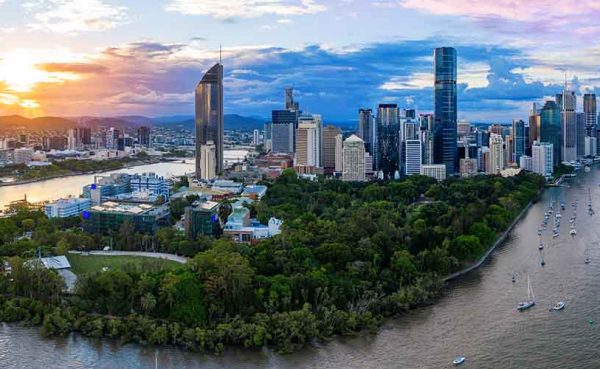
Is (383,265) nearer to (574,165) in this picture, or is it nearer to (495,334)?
(495,334)

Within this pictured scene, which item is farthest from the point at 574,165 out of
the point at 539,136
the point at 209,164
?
the point at 209,164

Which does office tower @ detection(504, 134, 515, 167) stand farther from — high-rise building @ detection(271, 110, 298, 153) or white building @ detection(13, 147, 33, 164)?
white building @ detection(13, 147, 33, 164)

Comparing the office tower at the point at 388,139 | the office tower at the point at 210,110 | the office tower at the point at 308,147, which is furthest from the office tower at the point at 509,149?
the office tower at the point at 210,110

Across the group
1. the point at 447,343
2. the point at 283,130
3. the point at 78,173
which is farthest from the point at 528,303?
the point at 283,130

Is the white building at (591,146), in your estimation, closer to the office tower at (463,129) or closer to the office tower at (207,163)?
the office tower at (463,129)

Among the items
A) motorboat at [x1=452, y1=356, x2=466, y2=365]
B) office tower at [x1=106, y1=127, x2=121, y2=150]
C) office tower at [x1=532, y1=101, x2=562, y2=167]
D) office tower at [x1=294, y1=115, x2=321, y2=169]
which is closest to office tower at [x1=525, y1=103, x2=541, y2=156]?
office tower at [x1=532, y1=101, x2=562, y2=167]

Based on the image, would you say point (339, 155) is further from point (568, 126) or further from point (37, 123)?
point (37, 123)
